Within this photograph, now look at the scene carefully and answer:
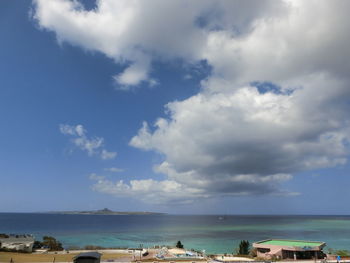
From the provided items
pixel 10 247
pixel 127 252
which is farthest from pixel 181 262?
pixel 10 247

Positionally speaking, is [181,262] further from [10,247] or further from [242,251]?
[10,247]

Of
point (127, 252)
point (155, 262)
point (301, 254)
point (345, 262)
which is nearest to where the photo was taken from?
point (345, 262)

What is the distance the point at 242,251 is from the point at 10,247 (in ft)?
161

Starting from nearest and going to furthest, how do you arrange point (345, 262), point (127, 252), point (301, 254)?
point (345, 262) < point (301, 254) < point (127, 252)

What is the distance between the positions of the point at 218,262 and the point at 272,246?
1561cm

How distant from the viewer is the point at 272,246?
5266cm

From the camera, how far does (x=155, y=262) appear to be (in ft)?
146

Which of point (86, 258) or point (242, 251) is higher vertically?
point (86, 258)

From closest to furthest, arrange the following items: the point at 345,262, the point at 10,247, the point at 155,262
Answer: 1. the point at 345,262
2. the point at 155,262
3. the point at 10,247

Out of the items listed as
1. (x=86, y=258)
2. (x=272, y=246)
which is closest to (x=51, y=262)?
(x=86, y=258)

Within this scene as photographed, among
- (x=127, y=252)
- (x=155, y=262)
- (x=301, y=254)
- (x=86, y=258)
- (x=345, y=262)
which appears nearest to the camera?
(x=86, y=258)

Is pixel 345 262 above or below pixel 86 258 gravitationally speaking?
below

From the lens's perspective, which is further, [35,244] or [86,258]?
[35,244]

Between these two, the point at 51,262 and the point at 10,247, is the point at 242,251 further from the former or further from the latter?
the point at 10,247
